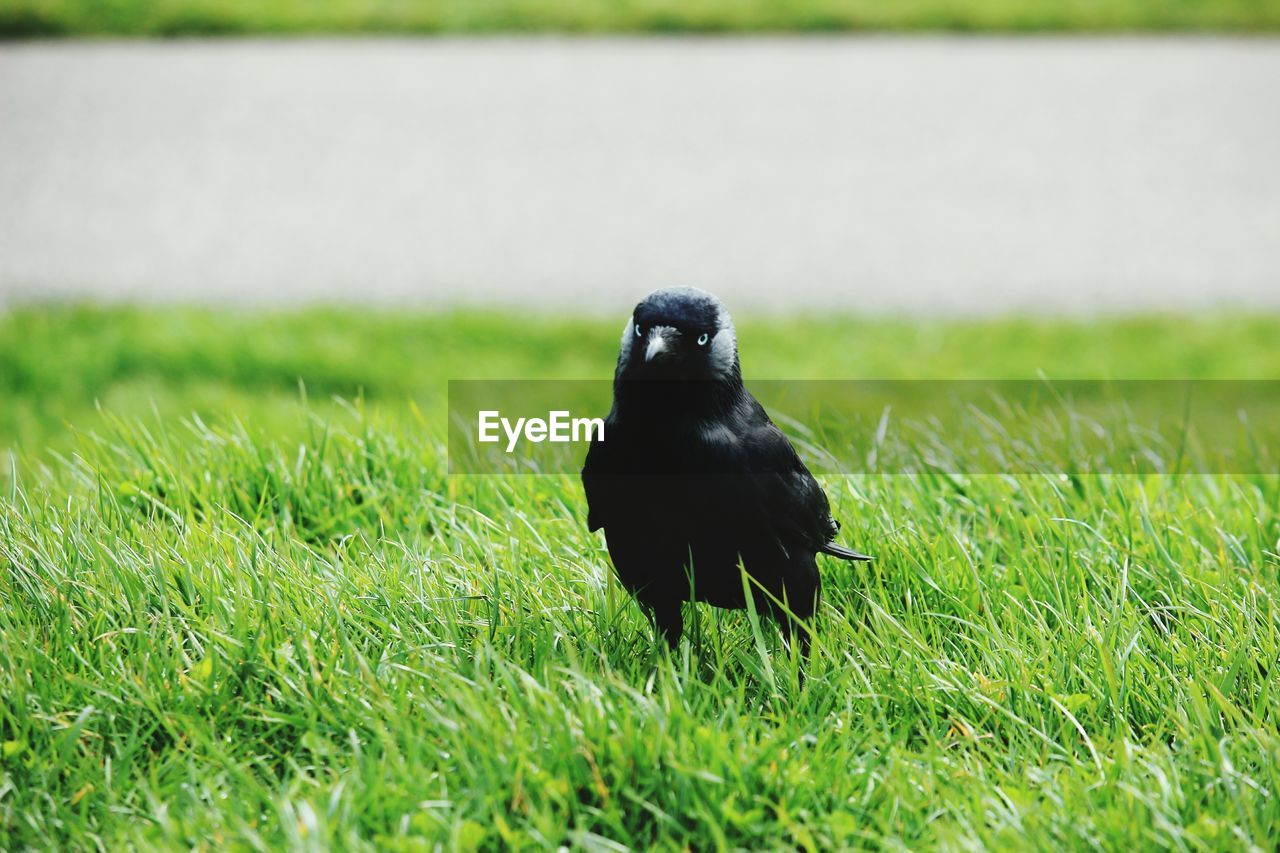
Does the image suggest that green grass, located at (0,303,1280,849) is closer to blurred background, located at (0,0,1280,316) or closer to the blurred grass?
the blurred grass

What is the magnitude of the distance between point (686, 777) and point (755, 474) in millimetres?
585

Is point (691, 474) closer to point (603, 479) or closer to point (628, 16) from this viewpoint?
point (603, 479)

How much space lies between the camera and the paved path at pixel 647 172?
6.59 m

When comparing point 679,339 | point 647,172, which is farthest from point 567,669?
point 647,172

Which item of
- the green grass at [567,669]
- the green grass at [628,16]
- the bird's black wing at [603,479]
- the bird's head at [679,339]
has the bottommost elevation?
the green grass at [567,669]

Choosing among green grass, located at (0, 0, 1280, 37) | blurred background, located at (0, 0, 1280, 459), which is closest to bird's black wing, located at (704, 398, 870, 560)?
blurred background, located at (0, 0, 1280, 459)

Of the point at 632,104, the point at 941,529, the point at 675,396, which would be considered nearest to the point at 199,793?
the point at 675,396

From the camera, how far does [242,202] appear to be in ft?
23.6

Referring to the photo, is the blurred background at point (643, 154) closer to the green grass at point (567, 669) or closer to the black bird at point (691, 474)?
the green grass at point (567, 669)

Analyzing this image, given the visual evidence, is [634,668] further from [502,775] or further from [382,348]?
[382,348]

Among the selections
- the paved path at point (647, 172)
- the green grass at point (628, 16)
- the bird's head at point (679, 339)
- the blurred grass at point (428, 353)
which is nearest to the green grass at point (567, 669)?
the bird's head at point (679, 339)

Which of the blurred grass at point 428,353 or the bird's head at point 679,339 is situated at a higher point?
the bird's head at point 679,339

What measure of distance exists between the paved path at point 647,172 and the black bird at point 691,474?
372 cm

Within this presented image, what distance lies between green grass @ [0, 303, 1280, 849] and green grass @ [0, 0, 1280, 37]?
6.30 m
